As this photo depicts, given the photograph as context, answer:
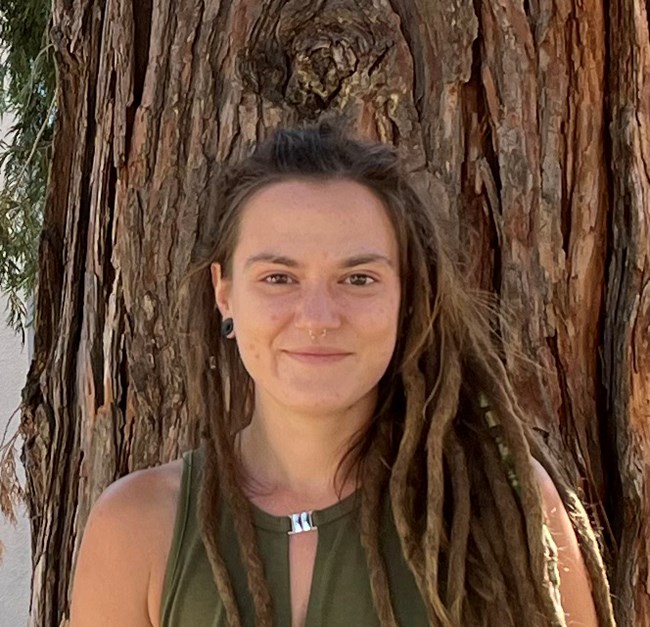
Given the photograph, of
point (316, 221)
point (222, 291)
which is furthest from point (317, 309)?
point (222, 291)

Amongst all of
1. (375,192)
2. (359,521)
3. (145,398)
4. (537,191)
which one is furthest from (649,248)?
(145,398)

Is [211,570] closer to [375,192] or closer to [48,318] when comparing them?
[375,192]

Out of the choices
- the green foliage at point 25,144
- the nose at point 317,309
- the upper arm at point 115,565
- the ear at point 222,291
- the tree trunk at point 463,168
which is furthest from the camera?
the green foliage at point 25,144

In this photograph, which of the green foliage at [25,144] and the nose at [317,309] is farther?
the green foliage at [25,144]

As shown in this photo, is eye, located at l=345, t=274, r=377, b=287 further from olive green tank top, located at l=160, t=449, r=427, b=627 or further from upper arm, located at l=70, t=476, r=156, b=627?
upper arm, located at l=70, t=476, r=156, b=627

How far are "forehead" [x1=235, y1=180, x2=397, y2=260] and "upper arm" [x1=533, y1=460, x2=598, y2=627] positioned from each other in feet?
1.65

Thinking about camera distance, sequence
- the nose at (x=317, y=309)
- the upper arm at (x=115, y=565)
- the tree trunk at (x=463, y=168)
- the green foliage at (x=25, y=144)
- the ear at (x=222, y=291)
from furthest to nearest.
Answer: the green foliage at (x=25, y=144)
the tree trunk at (x=463, y=168)
the ear at (x=222, y=291)
the upper arm at (x=115, y=565)
the nose at (x=317, y=309)

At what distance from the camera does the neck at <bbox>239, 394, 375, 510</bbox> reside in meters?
1.91

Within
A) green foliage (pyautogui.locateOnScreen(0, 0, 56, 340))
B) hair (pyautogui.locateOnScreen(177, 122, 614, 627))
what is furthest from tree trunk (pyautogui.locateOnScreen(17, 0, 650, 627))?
green foliage (pyautogui.locateOnScreen(0, 0, 56, 340))

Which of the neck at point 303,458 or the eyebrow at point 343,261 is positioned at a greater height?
the eyebrow at point 343,261

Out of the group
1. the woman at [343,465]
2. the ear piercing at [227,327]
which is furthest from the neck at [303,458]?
the ear piercing at [227,327]

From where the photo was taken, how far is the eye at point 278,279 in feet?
5.93

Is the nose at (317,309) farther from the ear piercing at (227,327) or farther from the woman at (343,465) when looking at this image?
the ear piercing at (227,327)

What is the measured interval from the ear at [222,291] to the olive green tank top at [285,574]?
0.34 meters
